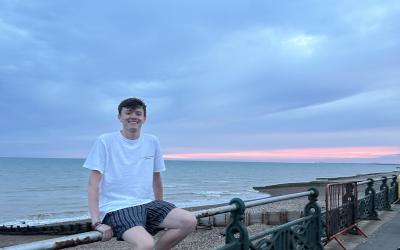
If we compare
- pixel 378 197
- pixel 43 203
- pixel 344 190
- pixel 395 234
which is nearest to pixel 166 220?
pixel 344 190

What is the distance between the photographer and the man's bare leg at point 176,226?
3527 millimetres

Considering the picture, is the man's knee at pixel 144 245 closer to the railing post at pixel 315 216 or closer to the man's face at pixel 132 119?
the man's face at pixel 132 119

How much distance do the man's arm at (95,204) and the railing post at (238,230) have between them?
1360mm

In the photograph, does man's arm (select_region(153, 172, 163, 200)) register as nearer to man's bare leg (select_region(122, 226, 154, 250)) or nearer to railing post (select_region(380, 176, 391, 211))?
man's bare leg (select_region(122, 226, 154, 250))

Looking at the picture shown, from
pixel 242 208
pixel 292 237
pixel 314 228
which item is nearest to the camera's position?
pixel 242 208

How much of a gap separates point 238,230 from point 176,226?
2.77 feet

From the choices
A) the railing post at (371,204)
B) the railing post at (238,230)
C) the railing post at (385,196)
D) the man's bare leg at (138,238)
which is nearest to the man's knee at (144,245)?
the man's bare leg at (138,238)

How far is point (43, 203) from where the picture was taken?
140ft

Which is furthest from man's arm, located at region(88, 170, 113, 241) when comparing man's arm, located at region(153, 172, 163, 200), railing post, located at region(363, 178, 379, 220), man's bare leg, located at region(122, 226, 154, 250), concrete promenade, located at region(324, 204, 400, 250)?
railing post, located at region(363, 178, 379, 220)

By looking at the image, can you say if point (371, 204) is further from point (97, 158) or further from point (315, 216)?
point (97, 158)

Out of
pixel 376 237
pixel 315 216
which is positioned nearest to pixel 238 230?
pixel 315 216

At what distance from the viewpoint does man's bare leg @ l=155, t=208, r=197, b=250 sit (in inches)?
139

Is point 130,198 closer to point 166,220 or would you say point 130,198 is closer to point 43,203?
point 166,220

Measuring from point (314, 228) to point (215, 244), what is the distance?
30.0 ft
